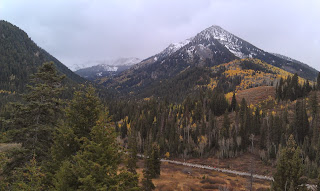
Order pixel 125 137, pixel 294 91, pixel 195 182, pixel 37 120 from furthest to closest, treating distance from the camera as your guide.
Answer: pixel 125 137
pixel 294 91
pixel 195 182
pixel 37 120

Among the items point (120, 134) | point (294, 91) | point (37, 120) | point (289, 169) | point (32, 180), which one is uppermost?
point (294, 91)

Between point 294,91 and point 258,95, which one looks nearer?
point 294,91

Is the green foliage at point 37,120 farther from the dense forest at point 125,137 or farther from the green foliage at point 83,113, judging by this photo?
the green foliage at point 83,113

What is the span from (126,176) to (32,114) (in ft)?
44.1

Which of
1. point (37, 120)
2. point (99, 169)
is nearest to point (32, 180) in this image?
point (99, 169)

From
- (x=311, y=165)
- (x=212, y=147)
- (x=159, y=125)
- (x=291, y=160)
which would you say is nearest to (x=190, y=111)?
(x=159, y=125)

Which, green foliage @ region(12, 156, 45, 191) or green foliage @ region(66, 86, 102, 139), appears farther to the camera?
green foliage @ region(66, 86, 102, 139)

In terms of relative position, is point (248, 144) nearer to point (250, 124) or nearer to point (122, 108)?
point (250, 124)

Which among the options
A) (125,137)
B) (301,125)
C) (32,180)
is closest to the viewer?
(32,180)

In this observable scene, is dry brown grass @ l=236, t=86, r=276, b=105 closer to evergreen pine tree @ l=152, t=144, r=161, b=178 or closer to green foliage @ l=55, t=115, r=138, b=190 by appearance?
evergreen pine tree @ l=152, t=144, r=161, b=178

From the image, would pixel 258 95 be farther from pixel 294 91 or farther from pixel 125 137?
pixel 125 137

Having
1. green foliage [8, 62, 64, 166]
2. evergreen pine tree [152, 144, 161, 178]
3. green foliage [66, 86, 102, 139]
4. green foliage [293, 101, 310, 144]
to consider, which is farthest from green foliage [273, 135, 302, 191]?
green foliage [293, 101, 310, 144]

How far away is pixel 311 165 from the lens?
65938 mm

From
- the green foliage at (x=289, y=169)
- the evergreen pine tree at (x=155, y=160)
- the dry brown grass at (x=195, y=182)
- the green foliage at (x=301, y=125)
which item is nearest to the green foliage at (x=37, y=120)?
the green foliage at (x=289, y=169)
